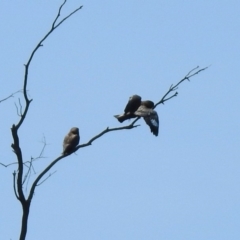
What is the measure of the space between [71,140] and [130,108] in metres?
1.05

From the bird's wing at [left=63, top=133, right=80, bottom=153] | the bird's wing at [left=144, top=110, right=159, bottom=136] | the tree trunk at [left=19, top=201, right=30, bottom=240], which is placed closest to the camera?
the tree trunk at [left=19, top=201, right=30, bottom=240]

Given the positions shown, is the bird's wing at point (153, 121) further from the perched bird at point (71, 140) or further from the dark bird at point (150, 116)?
the perched bird at point (71, 140)

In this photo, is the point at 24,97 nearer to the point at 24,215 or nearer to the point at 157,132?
the point at 24,215

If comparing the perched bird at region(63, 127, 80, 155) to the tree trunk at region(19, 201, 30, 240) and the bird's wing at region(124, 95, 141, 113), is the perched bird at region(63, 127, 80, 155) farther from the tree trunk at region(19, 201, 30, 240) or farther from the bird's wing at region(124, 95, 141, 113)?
the tree trunk at region(19, 201, 30, 240)

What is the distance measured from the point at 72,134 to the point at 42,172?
4.41 meters

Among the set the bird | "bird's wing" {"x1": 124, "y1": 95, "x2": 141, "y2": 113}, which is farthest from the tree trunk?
"bird's wing" {"x1": 124, "y1": 95, "x2": 141, "y2": 113}

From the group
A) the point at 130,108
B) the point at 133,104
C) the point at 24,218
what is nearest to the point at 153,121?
the point at 130,108

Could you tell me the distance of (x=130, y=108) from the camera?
511 inches

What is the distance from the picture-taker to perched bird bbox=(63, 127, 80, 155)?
41.2ft

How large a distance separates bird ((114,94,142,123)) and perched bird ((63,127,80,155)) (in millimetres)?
819

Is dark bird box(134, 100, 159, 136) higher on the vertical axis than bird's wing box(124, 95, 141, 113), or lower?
lower

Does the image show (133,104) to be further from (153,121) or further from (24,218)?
(24,218)

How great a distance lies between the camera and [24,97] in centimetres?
878

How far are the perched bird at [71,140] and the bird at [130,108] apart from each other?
819 millimetres
